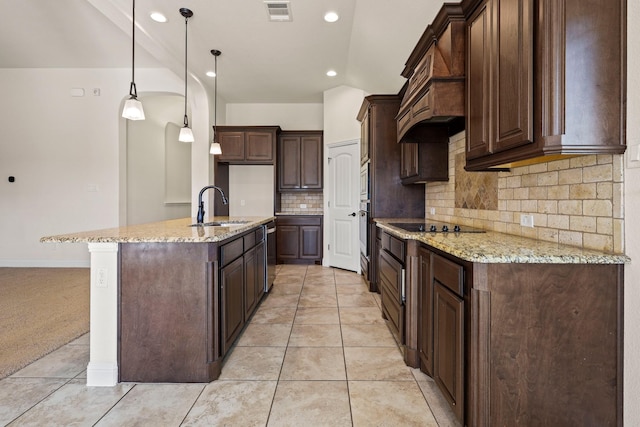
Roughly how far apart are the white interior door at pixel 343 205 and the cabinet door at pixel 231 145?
1.61m

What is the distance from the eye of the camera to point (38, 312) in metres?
3.22

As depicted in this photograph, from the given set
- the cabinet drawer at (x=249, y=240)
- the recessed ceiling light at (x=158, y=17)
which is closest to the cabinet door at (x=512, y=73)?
the cabinet drawer at (x=249, y=240)

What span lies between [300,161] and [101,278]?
428 cm

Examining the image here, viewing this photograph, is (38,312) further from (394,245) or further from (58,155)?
(394,245)

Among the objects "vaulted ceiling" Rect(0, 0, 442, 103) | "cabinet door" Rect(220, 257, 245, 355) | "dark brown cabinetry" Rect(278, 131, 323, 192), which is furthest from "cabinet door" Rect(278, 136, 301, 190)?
"cabinet door" Rect(220, 257, 245, 355)

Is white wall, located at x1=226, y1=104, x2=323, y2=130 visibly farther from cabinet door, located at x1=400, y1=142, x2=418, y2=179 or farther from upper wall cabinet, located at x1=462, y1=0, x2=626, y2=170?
upper wall cabinet, located at x1=462, y1=0, x2=626, y2=170

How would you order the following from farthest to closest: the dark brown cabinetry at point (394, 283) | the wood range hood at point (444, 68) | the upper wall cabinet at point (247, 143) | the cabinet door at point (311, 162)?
the cabinet door at point (311, 162) < the upper wall cabinet at point (247, 143) < the dark brown cabinetry at point (394, 283) < the wood range hood at point (444, 68)

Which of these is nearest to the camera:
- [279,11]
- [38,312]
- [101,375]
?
[101,375]

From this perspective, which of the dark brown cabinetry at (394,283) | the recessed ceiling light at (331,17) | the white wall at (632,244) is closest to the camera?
the white wall at (632,244)

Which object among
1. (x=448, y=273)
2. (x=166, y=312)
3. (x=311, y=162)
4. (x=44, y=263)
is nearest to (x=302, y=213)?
(x=311, y=162)

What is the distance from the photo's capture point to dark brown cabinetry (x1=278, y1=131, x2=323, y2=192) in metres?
5.86

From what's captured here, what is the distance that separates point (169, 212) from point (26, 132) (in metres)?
2.71

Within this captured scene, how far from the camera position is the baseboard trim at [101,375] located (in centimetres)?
194

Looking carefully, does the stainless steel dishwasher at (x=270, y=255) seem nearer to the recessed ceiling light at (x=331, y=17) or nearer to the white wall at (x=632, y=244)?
the recessed ceiling light at (x=331, y=17)
